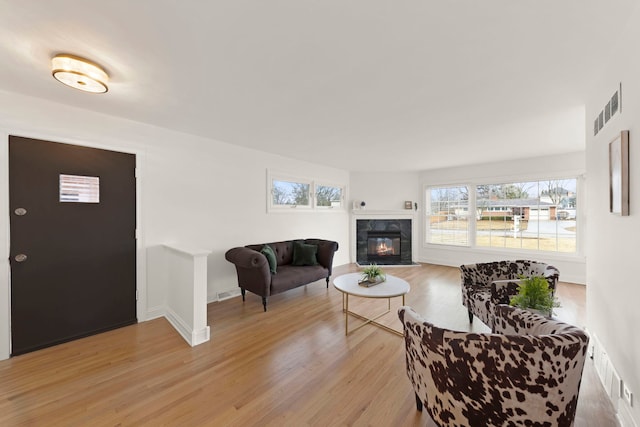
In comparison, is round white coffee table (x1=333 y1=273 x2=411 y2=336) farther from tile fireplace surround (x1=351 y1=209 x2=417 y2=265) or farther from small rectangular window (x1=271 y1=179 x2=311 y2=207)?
tile fireplace surround (x1=351 y1=209 x2=417 y2=265)

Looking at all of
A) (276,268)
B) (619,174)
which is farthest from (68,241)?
(619,174)

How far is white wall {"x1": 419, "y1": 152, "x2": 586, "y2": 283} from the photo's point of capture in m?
4.43

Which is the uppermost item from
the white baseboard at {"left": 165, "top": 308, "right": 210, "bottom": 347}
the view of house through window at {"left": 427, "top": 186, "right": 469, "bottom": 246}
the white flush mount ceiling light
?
the white flush mount ceiling light

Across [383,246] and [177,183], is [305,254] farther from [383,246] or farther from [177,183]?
[383,246]

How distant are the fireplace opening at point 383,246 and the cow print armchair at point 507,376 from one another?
4.98 meters

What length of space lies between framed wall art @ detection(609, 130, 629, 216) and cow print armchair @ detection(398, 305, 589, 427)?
0.92m

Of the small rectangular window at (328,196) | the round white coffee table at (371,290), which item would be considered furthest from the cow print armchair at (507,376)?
the small rectangular window at (328,196)

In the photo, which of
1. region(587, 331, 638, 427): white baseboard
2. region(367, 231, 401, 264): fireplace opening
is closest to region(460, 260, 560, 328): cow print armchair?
region(587, 331, 638, 427): white baseboard

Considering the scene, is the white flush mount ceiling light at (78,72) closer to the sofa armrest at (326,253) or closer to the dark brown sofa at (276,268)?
the dark brown sofa at (276,268)

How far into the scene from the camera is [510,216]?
516 centimetres

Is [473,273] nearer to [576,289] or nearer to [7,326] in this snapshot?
[576,289]

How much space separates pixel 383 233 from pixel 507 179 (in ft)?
9.22

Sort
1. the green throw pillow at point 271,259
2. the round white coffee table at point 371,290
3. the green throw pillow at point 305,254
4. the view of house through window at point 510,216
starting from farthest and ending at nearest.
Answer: the view of house through window at point 510,216 → the green throw pillow at point 305,254 → the green throw pillow at point 271,259 → the round white coffee table at point 371,290

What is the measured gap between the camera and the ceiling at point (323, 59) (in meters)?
1.32
